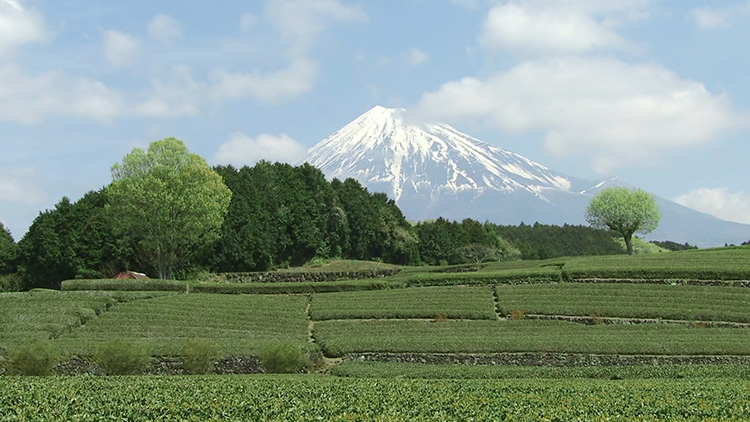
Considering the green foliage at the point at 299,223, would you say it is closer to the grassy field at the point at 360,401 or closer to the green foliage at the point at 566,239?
the green foliage at the point at 566,239

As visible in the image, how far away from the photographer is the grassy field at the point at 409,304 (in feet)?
137

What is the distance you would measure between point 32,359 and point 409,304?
23.2m

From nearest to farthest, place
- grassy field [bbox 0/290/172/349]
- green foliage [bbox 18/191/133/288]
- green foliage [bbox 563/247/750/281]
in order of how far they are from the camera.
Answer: grassy field [bbox 0/290/172/349]
green foliage [bbox 563/247/750/281]
green foliage [bbox 18/191/133/288]

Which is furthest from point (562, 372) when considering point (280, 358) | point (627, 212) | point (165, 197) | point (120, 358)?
point (627, 212)

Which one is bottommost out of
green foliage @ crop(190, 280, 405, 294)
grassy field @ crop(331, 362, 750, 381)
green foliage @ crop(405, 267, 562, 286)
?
grassy field @ crop(331, 362, 750, 381)

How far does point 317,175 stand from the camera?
93938 millimetres

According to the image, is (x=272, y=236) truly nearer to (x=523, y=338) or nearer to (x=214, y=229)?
(x=214, y=229)

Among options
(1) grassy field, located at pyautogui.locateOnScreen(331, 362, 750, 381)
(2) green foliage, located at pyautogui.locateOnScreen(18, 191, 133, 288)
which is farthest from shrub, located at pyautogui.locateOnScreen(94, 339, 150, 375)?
(2) green foliage, located at pyautogui.locateOnScreen(18, 191, 133, 288)

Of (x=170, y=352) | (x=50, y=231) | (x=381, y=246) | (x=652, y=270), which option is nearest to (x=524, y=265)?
(x=652, y=270)

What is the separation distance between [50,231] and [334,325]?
46708 millimetres

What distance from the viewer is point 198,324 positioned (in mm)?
38812

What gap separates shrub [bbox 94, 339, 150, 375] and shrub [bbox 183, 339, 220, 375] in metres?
1.71

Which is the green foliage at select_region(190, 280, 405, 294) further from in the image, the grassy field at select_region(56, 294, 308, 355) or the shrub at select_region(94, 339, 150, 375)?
the shrub at select_region(94, 339, 150, 375)

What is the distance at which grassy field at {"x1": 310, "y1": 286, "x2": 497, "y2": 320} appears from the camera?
41.7 metres
